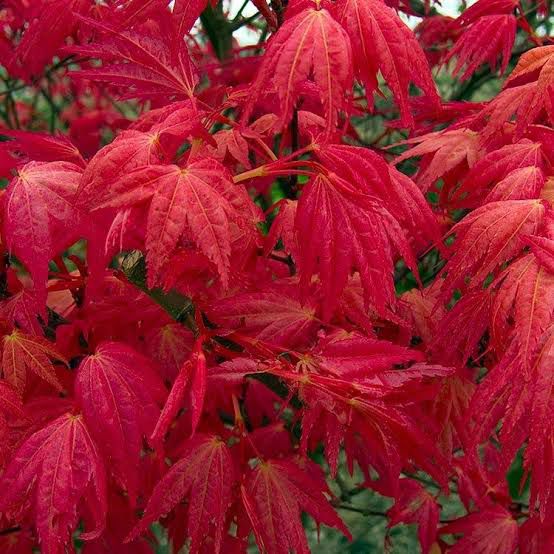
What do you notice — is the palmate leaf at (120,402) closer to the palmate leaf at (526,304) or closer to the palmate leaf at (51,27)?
the palmate leaf at (526,304)

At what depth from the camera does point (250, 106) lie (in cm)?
83

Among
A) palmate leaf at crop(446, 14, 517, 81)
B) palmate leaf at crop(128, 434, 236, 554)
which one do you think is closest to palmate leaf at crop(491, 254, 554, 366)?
palmate leaf at crop(128, 434, 236, 554)

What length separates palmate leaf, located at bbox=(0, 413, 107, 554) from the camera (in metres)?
0.84

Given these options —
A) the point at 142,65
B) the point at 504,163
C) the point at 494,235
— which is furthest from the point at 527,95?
the point at 142,65

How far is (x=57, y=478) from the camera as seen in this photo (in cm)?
86

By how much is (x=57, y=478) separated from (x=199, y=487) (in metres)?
0.20

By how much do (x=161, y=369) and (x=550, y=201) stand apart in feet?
1.98

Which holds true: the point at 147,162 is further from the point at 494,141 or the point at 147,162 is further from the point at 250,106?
the point at 494,141

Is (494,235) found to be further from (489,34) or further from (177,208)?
(489,34)

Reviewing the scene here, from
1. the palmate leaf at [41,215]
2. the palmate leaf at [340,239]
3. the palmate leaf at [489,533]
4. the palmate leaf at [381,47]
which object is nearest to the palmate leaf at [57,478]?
the palmate leaf at [41,215]

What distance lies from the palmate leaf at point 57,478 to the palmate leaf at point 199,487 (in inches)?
3.7

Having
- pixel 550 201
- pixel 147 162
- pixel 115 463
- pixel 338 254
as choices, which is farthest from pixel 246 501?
pixel 550 201

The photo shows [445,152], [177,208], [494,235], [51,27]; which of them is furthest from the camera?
[51,27]

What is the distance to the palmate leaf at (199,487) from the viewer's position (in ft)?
3.11
